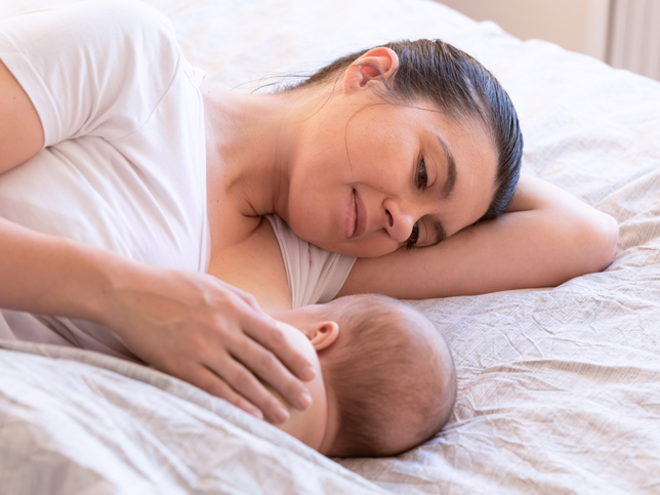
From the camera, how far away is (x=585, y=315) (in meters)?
1.08

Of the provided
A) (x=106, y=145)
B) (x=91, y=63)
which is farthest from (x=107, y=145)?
(x=91, y=63)

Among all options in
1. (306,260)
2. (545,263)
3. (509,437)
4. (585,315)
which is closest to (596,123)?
(545,263)

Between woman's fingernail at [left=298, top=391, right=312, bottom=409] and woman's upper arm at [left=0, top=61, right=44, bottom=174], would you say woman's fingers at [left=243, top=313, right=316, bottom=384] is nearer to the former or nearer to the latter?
woman's fingernail at [left=298, top=391, right=312, bottom=409]

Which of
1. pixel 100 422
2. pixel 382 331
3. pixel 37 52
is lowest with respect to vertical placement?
pixel 382 331

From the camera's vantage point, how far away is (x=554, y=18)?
3002mm

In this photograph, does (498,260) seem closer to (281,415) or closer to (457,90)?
(457,90)

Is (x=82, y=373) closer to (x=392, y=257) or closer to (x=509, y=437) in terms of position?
(x=509, y=437)

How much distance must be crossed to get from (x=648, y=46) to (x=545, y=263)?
6.92 feet

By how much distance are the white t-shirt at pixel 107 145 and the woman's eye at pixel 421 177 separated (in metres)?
0.36

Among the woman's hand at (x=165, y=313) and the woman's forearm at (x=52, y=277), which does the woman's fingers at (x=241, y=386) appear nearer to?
the woman's hand at (x=165, y=313)

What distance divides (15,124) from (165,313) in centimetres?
34

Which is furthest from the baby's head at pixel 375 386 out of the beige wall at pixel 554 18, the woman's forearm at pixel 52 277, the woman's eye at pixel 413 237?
the beige wall at pixel 554 18

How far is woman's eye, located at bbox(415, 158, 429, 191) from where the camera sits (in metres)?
1.06

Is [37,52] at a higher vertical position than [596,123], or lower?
higher
